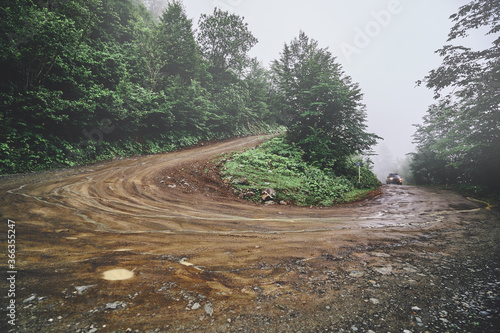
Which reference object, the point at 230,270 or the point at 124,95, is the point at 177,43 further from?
the point at 230,270

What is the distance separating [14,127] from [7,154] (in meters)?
1.38

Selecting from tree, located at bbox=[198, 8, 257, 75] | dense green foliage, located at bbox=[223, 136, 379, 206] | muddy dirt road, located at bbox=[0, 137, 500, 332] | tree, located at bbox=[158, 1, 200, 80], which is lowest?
muddy dirt road, located at bbox=[0, 137, 500, 332]

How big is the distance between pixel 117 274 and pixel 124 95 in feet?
42.5

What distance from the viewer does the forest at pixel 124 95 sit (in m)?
8.24

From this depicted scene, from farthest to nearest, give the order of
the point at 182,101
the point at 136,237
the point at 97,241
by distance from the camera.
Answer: the point at 182,101
the point at 136,237
the point at 97,241

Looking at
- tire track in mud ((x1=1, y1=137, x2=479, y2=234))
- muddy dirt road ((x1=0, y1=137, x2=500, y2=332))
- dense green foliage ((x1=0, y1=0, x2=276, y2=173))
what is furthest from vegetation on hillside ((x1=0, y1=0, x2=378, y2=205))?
muddy dirt road ((x1=0, y1=137, x2=500, y2=332))

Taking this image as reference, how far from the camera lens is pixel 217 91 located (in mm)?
23375

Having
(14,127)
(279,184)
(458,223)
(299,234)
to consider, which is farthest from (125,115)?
(458,223)

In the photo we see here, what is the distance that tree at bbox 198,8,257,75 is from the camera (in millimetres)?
23750

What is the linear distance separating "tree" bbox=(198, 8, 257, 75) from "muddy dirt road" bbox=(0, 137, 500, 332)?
24522 millimetres

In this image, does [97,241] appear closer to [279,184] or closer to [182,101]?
[279,184]

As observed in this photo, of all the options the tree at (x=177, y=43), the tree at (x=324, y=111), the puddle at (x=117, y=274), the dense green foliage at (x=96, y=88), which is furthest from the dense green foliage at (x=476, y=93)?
the tree at (x=177, y=43)

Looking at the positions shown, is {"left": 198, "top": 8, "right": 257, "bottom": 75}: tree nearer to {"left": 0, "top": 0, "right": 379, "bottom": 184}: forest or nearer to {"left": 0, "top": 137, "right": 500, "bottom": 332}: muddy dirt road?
{"left": 0, "top": 0, "right": 379, "bottom": 184}: forest

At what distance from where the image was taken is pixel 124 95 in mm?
12047
